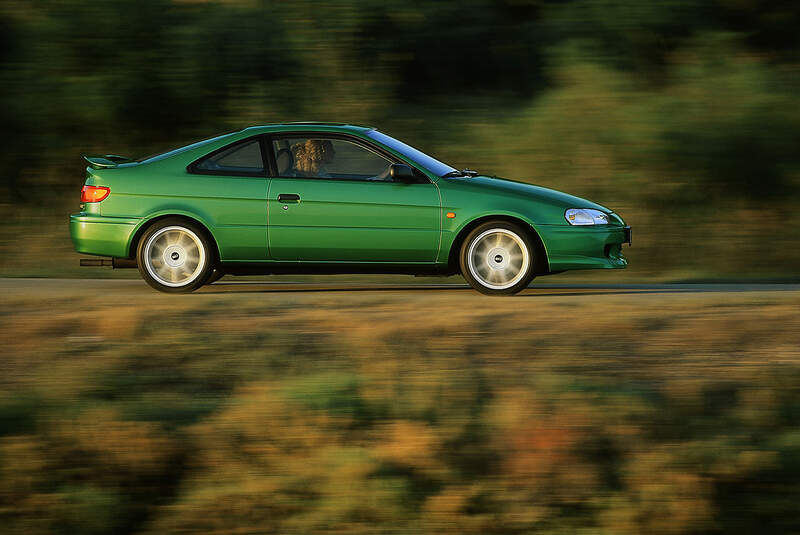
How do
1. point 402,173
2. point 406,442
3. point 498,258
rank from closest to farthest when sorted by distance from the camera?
point 406,442 → point 402,173 → point 498,258

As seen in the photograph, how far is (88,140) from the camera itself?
665 inches

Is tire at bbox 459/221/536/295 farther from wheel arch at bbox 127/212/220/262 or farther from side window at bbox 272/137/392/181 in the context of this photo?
wheel arch at bbox 127/212/220/262

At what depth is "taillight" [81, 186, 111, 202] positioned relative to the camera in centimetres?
1062

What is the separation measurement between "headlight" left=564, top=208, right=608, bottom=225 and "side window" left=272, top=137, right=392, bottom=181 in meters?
1.60

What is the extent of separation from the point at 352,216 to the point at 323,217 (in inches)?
9.9

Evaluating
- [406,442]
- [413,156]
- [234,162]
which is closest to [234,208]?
[234,162]

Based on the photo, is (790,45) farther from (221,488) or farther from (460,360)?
(221,488)

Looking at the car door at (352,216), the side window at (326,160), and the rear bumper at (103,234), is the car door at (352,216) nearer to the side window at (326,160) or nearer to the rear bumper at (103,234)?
the side window at (326,160)

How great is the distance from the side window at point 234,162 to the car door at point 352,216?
22 centimetres

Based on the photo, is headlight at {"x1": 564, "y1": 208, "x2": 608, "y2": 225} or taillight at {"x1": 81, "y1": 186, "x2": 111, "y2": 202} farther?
taillight at {"x1": 81, "y1": 186, "x2": 111, "y2": 202}

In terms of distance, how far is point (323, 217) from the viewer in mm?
10461

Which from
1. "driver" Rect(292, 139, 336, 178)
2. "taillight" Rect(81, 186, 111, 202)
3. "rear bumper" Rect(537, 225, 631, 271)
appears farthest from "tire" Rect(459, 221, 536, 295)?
"taillight" Rect(81, 186, 111, 202)

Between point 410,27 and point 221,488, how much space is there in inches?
433

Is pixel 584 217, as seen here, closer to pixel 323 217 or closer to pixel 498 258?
pixel 498 258
